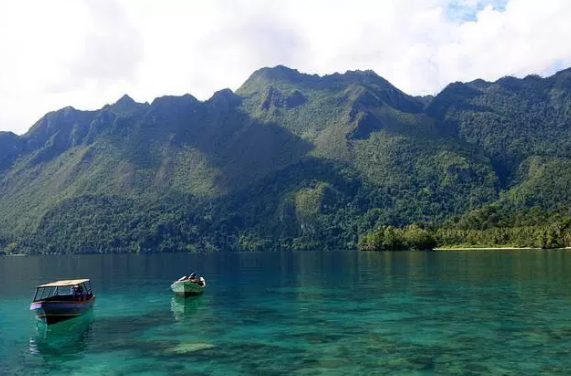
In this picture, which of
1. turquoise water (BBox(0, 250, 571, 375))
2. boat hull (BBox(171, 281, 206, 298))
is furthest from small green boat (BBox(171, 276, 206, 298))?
turquoise water (BBox(0, 250, 571, 375))

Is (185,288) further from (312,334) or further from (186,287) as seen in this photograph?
(312,334)

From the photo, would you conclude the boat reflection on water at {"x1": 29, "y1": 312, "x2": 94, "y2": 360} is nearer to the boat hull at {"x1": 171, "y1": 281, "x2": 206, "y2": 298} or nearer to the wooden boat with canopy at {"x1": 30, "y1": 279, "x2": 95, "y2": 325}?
the wooden boat with canopy at {"x1": 30, "y1": 279, "x2": 95, "y2": 325}

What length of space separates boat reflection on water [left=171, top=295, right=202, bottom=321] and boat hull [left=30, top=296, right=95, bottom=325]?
32.9 feet

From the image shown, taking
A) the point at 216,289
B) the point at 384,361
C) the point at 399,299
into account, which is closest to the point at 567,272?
the point at 399,299

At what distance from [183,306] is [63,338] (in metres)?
19.4

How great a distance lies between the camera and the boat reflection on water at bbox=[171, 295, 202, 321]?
57675 millimetres

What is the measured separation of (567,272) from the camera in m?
94.3

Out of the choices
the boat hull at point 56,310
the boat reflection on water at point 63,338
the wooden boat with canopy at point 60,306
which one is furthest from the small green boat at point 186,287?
the boat hull at point 56,310

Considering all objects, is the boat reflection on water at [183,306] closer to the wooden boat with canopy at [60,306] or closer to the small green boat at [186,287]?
the small green boat at [186,287]

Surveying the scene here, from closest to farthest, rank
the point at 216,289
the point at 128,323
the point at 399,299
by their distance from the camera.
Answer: the point at 128,323 < the point at 399,299 < the point at 216,289

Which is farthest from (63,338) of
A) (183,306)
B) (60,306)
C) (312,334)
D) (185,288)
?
(185,288)

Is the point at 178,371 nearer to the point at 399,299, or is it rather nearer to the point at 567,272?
the point at 399,299

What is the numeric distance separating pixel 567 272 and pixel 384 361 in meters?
74.6

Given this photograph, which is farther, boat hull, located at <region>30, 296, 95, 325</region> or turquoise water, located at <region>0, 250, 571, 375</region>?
boat hull, located at <region>30, 296, 95, 325</region>
